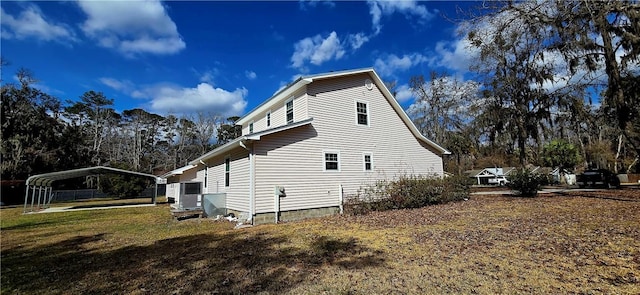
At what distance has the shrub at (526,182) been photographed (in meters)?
14.9

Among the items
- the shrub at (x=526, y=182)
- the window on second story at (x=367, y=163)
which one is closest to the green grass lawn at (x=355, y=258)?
the window on second story at (x=367, y=163)

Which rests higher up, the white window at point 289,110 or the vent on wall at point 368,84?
the vent on wall at point 368,84

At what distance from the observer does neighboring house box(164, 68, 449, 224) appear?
10625 mm

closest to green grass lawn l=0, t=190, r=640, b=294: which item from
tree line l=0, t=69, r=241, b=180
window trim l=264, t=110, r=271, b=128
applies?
window trim l=264, t=110, r=271, b=128

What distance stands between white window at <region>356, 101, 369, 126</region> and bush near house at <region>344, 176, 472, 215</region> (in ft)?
9.75

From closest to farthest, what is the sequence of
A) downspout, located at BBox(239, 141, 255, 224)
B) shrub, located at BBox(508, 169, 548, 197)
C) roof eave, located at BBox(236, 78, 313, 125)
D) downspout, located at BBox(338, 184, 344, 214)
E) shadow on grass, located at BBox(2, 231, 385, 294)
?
shadow on grass, located at BBox(2, 231, 385, 294), downspout, located at BBox(239, 141, 255, 224), roof eave, located at BBox(236, 78, 313, 125), downspout, located at BBox(338, 184, 344, 214), shrub, located at BBox(508, 169, 548, 197)

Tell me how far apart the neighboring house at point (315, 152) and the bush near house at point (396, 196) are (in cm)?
49

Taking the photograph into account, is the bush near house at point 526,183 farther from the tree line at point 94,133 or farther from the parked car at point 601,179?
the tree line at point 94,133

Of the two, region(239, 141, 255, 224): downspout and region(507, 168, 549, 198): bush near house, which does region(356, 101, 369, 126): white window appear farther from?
region(507, 168, 549, 198): bush near house

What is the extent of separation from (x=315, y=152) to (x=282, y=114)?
3242 millimetres

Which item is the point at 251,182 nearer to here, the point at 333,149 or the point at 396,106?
the point at 333,149

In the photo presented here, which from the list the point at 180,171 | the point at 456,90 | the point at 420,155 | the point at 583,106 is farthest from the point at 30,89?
the point at 583,106

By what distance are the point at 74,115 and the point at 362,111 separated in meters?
49.9

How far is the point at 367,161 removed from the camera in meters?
13.5
